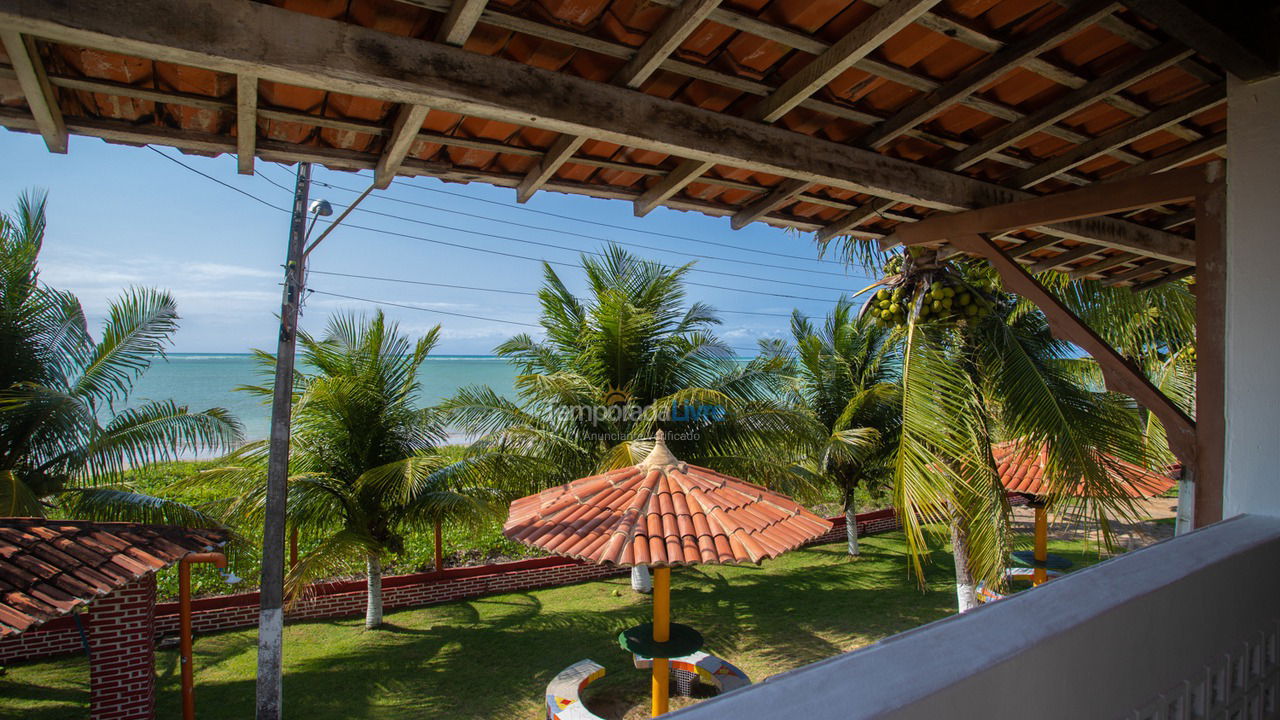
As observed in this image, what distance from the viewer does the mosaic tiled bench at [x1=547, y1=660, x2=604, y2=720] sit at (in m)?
6.24

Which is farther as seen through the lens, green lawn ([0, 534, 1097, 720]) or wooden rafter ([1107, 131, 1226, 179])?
green lawn ([0, 534, 1097, 720])

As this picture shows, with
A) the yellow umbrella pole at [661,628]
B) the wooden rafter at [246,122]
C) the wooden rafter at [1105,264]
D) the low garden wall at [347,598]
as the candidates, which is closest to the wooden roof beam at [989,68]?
the wooden rafter at [246,122]

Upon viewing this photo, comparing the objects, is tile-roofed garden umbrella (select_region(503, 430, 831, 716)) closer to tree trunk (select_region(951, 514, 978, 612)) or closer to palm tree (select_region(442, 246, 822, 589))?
palm tree (select_region(442, 246, 822, 589))

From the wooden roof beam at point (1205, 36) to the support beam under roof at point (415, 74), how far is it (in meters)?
1.09

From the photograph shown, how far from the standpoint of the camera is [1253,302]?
2098mm

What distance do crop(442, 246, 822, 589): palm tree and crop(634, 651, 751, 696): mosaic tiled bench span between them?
2.84 m

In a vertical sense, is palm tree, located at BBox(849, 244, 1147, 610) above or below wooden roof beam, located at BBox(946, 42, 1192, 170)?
below

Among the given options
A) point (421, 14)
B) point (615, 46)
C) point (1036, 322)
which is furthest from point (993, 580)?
point (421, 14)

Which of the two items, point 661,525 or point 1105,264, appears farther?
point 1105,264

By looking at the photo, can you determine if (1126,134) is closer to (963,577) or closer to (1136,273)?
(1136,273)

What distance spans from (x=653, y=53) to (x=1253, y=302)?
1.95 m

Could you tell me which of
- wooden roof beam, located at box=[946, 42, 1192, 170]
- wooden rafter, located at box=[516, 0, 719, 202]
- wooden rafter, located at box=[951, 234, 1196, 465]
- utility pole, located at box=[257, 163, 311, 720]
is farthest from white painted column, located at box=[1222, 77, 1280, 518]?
utility pole, located at box=[257, 163, 311, 720]

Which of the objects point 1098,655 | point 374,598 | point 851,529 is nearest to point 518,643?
point 374,598

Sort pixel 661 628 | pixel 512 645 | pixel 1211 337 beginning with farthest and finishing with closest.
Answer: pixel 512 645, pixel 661 628, pixel 1211 337
